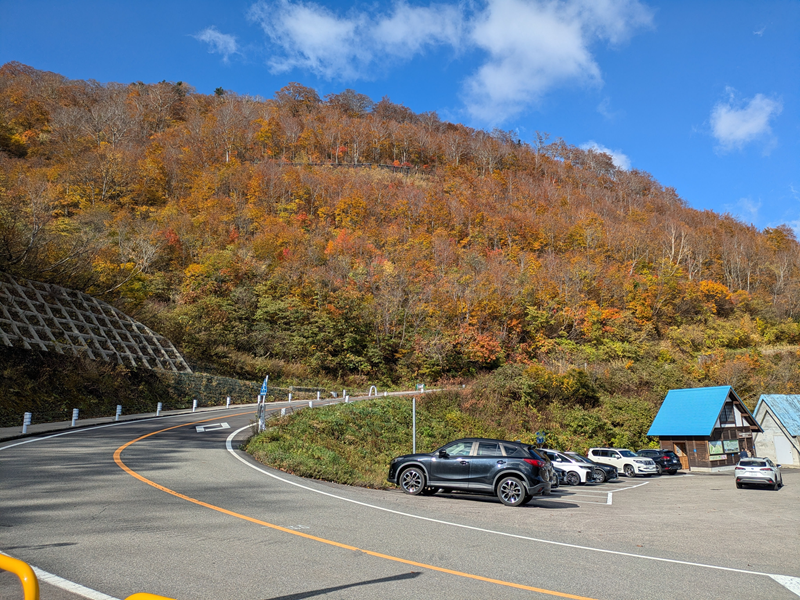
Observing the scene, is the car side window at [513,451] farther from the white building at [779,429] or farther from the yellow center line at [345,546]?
the white building at [779,429]

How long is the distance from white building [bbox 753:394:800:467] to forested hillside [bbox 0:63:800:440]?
6.29m

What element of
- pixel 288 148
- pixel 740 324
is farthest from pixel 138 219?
pixel 740 324

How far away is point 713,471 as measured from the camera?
108 ft

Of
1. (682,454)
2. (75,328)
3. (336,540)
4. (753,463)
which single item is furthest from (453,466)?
(682,454)

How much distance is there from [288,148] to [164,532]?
93.7 m

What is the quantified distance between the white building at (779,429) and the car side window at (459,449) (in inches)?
1562

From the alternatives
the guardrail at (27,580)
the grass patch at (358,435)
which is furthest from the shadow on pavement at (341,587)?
the grass patch at (358,435)

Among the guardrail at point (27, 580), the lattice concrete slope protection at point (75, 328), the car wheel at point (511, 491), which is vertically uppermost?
the lattice concrete slope protection at point (75, 328)

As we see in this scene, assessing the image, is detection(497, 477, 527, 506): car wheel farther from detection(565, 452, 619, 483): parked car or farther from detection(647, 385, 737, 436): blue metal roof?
detection(647, 385, 737, 436): blue metal roof

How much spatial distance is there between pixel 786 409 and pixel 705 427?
12.8 meters

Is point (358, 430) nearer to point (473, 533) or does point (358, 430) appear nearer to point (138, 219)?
point (473, 533)

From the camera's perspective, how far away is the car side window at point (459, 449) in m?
12.4

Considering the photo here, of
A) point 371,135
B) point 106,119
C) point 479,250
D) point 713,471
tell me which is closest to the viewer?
point 713,471

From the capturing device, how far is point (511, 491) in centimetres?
1166
